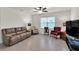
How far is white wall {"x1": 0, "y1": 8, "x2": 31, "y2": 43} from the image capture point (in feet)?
16.1

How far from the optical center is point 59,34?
6203 mm

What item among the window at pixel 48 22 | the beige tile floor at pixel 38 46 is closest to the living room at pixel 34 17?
the window at pixel 48 22

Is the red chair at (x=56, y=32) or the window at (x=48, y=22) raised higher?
the window at (x=48, y=22)

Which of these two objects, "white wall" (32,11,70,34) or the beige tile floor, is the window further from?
the beige tile floor

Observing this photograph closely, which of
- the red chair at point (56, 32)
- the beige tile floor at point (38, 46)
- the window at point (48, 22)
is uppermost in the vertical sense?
the window at point (48, 22)

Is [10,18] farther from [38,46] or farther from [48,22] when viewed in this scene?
[48,22]

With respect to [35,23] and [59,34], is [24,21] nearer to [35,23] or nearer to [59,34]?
[35,23]

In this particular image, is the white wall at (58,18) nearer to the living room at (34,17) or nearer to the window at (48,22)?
the living room at (34,17)

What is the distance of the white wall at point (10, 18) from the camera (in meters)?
4.89

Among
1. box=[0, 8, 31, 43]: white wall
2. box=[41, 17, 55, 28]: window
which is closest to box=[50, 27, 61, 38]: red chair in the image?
box=[41, 17, 55, 28]: window

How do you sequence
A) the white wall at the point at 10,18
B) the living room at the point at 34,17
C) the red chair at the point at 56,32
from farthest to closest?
the red chair at the point at 56,32 < the living room at the point at 34,17 < the white wall at the point at 10,18

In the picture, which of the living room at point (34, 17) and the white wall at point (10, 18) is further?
the living room at point (34, 17)

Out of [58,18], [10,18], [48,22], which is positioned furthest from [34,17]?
[10,18]
